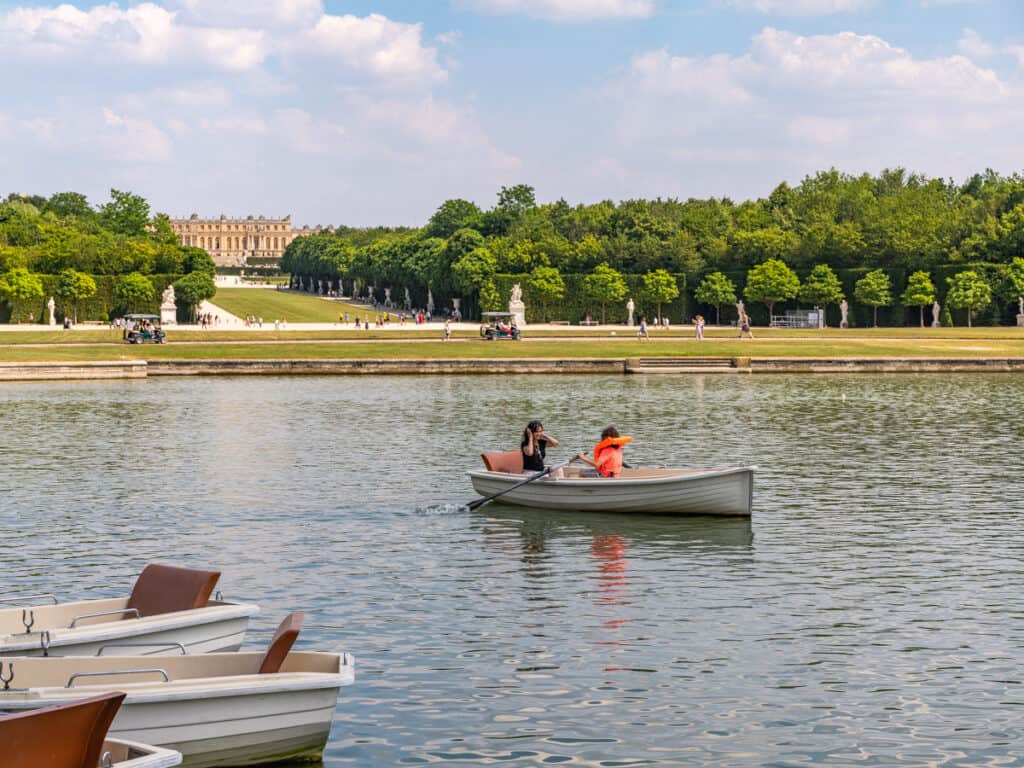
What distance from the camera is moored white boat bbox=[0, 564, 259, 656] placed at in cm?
1659

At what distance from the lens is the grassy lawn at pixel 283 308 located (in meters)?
152

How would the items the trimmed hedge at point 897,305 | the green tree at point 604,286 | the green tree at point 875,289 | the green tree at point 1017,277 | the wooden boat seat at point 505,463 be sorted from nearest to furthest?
the wooden boat seat at point 505,463, the green tree at point 1017,277, the trimmed hedge at point 897,305, the green tree at point 875,289, the green tree at point 604,286

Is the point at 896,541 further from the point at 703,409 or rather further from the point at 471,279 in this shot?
the point at 471,279

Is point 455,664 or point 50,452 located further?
point 50,452

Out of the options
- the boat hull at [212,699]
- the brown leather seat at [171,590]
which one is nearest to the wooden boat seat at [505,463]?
the brown leather seat at [171,590]

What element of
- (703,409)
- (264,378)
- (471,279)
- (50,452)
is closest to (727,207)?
(471,279)

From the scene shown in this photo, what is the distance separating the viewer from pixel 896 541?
28.0 metres

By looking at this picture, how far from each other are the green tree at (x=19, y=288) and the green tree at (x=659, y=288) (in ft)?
177

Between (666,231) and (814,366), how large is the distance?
2603 inches

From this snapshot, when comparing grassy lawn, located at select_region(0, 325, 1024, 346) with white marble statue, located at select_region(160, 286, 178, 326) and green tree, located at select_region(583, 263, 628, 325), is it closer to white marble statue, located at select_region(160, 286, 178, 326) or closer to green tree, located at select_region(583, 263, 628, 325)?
white marble statue, located at select_region(160, 286, 178, 326)

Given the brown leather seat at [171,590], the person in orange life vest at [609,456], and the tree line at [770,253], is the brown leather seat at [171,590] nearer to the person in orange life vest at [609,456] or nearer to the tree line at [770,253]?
the person in orange life vest at [609,456]

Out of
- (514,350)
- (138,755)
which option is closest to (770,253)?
(514,350)

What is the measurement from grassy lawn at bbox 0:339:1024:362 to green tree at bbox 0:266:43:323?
38.5m

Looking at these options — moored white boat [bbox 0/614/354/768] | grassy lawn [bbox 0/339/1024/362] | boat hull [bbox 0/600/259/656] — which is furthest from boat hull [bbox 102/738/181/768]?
grassy lawn [bbox 0/339/1024/362]
